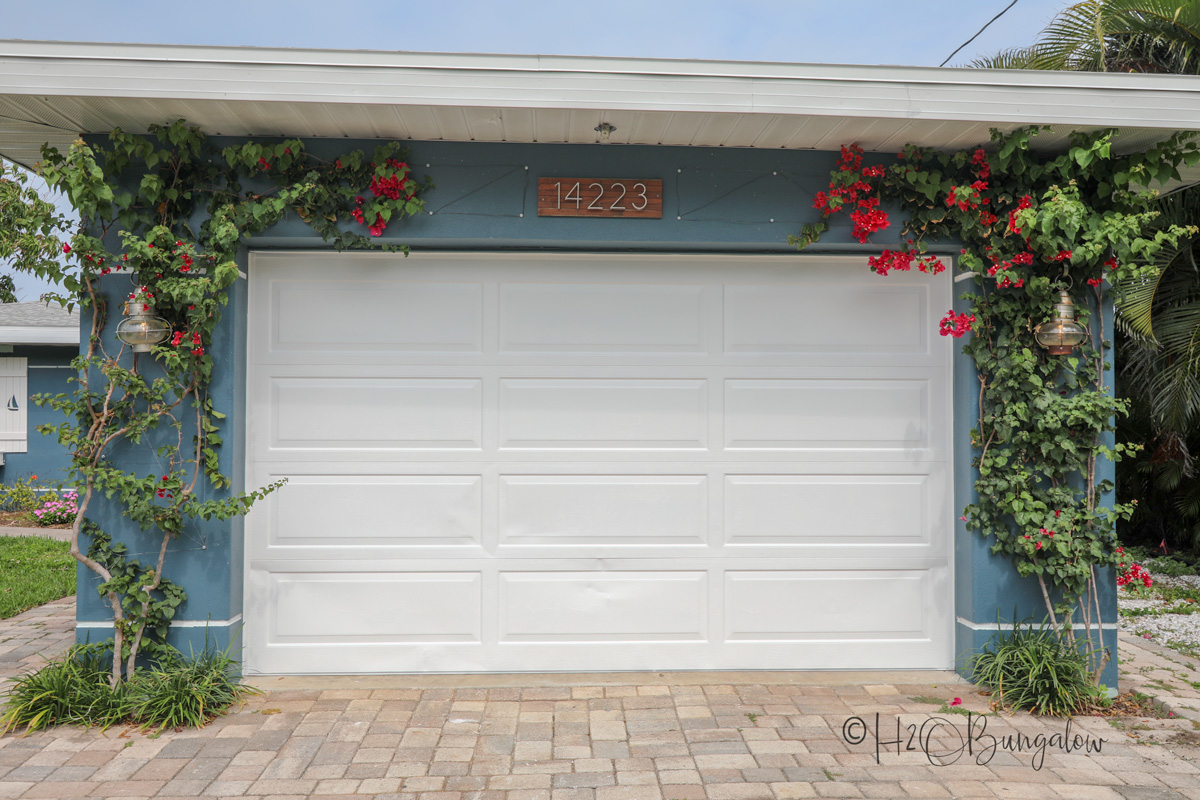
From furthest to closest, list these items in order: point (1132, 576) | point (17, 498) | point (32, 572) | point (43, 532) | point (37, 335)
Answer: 1. point (17, 498)
2. point (37, 335)
3. point (43, 532)
4. point (32, 572)
5. point (1132, 576)

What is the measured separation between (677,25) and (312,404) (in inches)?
404

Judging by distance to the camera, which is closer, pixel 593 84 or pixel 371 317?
pixel 593 84

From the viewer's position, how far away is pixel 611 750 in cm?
309

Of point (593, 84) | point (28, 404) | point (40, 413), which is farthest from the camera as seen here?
point (28, 404)

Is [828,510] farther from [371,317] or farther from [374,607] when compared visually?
[371,317]

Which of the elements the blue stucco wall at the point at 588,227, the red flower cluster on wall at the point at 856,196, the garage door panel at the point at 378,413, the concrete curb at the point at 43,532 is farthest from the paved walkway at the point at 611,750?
the concrete curb at the point at 43,532

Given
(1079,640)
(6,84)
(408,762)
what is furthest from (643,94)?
(1079,640)

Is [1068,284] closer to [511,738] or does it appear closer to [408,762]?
[511,738]

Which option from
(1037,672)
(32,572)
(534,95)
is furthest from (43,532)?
(1037,672)

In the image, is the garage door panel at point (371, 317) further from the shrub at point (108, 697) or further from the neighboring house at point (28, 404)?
the neighboring house at point (28, 404)

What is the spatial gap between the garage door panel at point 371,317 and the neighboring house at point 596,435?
0.04 feet

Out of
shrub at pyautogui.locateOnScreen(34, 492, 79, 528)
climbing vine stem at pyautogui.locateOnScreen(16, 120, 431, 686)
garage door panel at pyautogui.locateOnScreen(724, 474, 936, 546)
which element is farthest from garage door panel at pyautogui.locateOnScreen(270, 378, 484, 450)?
shrub at pyautogui.locateOnScreen(34, 492, 79, 528)

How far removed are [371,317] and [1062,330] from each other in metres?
3.13

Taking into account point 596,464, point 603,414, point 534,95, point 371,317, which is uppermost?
point 534,95
